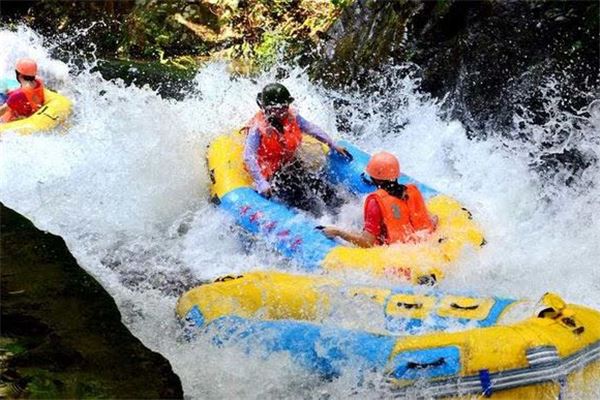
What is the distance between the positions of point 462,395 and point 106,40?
10485 millimetres

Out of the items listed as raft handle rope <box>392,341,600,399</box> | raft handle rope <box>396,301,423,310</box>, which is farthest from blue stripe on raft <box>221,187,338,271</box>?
raft handle rope <box>392,341,600,399</box>

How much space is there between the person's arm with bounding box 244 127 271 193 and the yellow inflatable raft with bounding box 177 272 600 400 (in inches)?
58.4

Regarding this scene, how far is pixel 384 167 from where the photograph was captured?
A: 223 inches

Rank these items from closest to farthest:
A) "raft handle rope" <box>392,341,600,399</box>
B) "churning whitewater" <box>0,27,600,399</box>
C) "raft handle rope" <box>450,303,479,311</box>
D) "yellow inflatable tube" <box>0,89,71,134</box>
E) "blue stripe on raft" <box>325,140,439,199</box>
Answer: "raft handle rope" <box>392,341,600,399</box>
"raft handle rope" <box>450,303,479,311</box>
"churning whitewater" <box>0,27,600,399</box>
"blue stripe on raft" <box>325,140,439,199</box>
"yellow inflatable tube" <box>0,89,71,134</box>

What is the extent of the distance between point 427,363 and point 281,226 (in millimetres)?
2333

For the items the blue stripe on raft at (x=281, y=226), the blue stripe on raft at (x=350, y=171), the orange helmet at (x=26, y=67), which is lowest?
the orange helmet at (x=26, y=67)

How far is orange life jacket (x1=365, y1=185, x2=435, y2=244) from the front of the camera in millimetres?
5637

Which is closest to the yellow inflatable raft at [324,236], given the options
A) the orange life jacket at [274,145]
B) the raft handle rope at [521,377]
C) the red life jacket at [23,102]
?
the orange life jacket at [274,145]

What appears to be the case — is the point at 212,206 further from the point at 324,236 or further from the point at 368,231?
the point at 368,231

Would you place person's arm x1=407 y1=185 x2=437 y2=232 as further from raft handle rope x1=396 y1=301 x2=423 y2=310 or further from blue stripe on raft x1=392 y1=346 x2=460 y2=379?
blue stripe on raft x1=392 y1=346 x2=460 y2=379

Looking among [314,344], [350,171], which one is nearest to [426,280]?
[314,344]

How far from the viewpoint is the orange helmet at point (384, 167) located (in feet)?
18.5

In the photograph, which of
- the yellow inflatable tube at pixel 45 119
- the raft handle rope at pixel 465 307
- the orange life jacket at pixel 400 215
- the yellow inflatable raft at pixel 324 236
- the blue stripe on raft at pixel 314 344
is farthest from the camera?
the yellow inflatable tube at pixel 45 119

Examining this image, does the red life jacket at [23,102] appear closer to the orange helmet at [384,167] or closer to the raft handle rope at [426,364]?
the orange helmet at [384,167]
